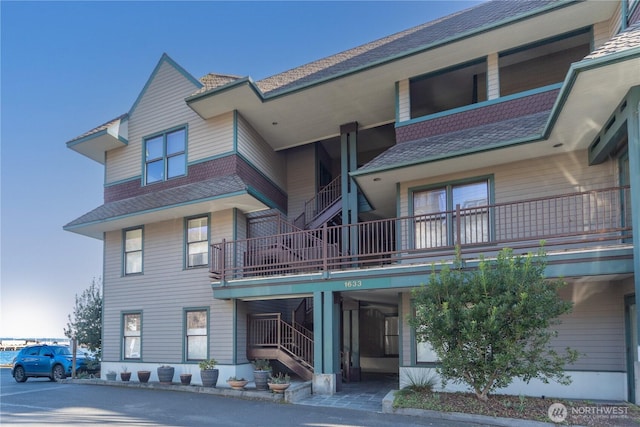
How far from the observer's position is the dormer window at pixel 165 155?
15273mm

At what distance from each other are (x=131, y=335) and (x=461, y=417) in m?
11.6

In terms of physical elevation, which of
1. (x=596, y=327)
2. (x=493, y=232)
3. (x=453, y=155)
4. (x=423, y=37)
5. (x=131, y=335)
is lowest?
(x=131, y=335)

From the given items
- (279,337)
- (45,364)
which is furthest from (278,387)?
(45,364)

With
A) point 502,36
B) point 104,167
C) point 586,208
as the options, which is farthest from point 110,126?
point 586,208

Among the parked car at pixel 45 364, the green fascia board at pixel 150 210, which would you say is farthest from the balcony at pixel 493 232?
the parked car at pixel 45 364

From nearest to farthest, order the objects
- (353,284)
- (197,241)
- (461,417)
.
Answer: (461,417), (353,284), (197,241)

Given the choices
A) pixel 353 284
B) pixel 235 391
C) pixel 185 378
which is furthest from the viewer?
pixel 185 378

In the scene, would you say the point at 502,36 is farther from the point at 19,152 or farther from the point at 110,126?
the point at 19,152

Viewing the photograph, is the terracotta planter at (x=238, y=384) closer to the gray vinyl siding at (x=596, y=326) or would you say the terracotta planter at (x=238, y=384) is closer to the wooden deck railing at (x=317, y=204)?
the wooden deck railing at (x=317, y=204)

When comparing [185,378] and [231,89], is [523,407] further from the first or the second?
[231,89]

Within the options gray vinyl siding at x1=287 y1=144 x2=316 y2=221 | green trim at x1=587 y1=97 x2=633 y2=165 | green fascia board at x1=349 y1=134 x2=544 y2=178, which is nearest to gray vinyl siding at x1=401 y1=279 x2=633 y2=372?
green trim at x1=587 y1=97 x2=633 y2=165

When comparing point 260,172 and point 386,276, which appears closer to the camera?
point 386,276

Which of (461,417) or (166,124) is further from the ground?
(166,124)

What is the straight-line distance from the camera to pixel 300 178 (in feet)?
56.9
